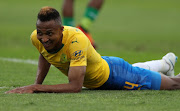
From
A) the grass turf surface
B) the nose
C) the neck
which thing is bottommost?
the grass turf surface

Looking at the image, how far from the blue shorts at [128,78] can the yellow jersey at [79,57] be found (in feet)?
0.27

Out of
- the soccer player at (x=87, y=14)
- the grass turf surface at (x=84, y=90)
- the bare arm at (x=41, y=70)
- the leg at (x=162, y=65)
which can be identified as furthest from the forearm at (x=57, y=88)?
the soccer player at (x=87, y=14)

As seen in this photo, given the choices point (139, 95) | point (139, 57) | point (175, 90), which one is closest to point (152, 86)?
point (175, 90)

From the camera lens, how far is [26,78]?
6.73 m

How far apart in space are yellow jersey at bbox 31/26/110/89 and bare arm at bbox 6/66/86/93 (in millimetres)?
67

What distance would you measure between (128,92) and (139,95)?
0.28 metres

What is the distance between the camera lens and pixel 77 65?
5.07 meters

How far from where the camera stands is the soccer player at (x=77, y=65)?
5059 millimetres

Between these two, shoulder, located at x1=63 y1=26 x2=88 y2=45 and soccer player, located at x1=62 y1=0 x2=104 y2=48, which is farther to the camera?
soccer player, located at x1=62 y1=0 x2=104 y2=48

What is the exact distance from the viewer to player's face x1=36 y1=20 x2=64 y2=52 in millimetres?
5004

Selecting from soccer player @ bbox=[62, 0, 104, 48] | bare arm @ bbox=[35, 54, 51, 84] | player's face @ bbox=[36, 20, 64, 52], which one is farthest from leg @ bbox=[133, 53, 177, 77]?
soccer player @ bbox=[62, 0, 104, 48]

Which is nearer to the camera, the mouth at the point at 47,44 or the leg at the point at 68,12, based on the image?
the mouth at the point at 47,44

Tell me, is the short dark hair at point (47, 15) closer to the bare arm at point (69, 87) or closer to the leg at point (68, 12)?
the bare arm at point (69, 87)

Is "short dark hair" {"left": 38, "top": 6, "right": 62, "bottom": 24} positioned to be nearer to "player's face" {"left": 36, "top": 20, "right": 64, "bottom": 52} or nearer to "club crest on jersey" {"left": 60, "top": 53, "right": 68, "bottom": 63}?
"player's face" {"left": 36, "top": 20, "right": 64, "bottom": 52}
